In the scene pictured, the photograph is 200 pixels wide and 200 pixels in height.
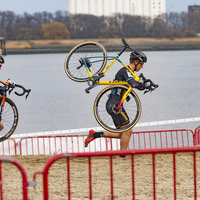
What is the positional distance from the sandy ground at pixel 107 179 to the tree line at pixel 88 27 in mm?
139311

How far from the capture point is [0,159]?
19.0 ft

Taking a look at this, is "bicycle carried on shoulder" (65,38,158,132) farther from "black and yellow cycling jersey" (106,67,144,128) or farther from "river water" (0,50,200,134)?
"river water" (0,50,200,134)

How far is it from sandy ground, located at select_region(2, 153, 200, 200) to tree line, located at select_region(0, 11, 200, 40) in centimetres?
13931

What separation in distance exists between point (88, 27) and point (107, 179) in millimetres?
158568

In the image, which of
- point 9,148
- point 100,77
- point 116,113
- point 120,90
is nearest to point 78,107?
point 9,148

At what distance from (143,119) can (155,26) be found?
12718 cm

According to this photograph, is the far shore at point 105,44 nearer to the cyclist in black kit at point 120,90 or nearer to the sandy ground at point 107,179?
the sandy ground at point 107,179

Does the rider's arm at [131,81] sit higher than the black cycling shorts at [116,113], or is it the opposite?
the rider's arm at [131,81]

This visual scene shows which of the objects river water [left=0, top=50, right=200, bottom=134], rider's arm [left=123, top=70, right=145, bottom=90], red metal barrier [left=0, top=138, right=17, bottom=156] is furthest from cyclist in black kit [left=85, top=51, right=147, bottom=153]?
river water [left=0, top=50, right=200, bottom=134]

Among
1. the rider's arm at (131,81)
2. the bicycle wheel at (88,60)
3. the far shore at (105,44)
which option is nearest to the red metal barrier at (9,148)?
the bicycle wheel at (88,60)

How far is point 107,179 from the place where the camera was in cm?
895

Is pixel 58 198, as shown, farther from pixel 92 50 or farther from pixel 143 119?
pixel 143 119

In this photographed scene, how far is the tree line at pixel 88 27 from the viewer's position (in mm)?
151375

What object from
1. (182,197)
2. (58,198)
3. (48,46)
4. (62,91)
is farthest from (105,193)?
(48,46)
